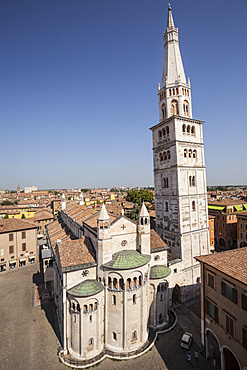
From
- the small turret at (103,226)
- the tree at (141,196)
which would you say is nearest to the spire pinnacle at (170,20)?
the small turret at (103,226)

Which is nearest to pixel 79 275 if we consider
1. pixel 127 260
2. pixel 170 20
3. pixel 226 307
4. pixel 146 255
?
pixel 127 260

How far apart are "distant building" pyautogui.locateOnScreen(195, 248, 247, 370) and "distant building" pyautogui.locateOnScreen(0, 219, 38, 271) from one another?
126 feet

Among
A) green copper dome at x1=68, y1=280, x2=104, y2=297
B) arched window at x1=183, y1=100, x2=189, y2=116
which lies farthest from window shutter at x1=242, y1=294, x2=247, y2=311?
arched window at x1=183, y1=100, x2=189, y2=116

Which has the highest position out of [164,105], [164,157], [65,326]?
[164,105]

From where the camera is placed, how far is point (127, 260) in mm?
20734

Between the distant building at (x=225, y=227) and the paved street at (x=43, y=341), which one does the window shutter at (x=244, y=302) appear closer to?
the paved street at (x=43, y=341)

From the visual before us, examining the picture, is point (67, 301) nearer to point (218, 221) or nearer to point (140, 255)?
point (140, 255)

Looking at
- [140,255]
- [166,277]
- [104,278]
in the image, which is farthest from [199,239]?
[104,278]

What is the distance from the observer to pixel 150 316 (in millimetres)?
23500

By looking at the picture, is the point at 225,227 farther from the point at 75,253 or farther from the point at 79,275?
the point at 79,275

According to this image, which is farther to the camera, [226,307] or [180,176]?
[180,176]

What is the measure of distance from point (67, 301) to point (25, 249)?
28.5 meters

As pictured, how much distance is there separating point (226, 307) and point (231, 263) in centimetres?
375

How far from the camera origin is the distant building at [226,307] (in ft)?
49.2
